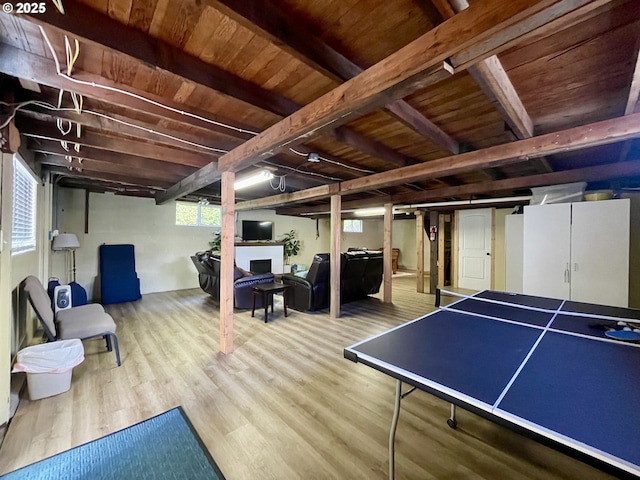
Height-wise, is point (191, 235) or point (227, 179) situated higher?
point (227, 179)

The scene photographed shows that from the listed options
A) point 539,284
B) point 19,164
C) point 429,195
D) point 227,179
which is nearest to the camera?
point 19,164

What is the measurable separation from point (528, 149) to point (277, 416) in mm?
3353

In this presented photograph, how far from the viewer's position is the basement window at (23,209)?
8.74ft

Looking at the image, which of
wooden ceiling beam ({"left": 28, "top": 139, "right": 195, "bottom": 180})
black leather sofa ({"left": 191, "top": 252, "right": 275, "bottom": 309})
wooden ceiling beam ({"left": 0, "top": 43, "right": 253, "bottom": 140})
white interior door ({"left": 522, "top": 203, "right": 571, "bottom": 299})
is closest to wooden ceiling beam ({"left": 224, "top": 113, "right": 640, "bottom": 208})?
white interior door ({"left": 522, "top": 203, "right": 571, "bottom": 299})

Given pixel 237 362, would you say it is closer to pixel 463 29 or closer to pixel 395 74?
pixel 395 74

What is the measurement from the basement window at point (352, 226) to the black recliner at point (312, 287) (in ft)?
20.9

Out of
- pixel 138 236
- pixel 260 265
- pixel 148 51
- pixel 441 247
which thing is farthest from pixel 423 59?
pixel 260 265

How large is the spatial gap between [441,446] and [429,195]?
4512mm

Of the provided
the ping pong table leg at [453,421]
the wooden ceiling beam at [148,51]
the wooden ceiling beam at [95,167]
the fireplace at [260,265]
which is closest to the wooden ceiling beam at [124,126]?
the wooden ceiling beam at [148,51]

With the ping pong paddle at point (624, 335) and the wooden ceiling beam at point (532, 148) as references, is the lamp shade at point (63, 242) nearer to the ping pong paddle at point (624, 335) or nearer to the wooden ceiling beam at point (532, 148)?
the wooden ceiling beam at point (532, 148)

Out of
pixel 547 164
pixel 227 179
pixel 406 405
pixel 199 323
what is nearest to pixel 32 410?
pixel 199 323

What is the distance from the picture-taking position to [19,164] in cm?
270

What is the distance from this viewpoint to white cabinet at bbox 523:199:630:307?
3.17 m

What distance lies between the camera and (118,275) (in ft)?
18.6
